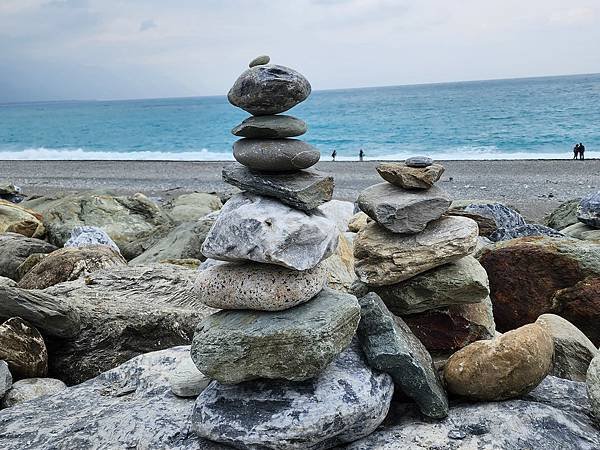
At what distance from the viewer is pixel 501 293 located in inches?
275

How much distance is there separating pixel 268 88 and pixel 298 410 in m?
2.35

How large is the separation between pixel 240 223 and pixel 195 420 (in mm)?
1445

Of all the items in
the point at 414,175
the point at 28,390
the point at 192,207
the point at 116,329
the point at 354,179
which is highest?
the point at 414,175

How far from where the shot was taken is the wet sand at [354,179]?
23.7 meters

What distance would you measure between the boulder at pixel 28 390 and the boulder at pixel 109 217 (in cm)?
807

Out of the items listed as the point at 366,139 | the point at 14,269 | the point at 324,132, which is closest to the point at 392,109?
the point at 324,132

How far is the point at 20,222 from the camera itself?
15.3 meters

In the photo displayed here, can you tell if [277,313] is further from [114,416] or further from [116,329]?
[116,329]

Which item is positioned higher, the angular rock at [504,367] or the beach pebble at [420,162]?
the beach pebble at [420,162]

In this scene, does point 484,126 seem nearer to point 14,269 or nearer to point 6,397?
point 14,269

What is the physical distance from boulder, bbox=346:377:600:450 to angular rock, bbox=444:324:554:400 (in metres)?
0.12

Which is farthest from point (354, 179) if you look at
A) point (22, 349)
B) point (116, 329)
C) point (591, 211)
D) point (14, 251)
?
point (22, 349)

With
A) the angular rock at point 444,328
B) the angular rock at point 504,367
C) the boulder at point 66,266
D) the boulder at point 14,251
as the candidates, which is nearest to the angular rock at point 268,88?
the angular rock at point 444,328

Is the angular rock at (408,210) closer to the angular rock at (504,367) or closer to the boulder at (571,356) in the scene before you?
the angular rock at (504,367)
